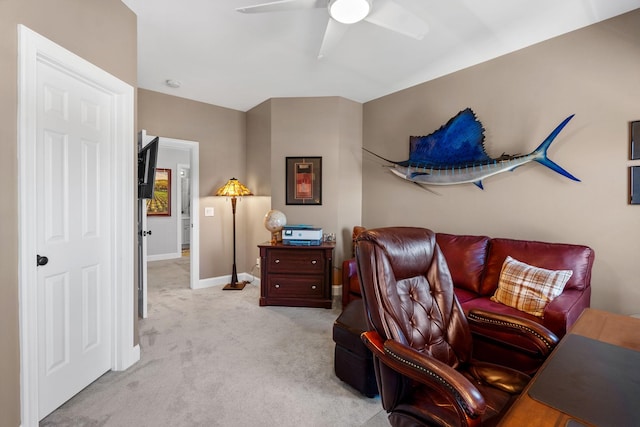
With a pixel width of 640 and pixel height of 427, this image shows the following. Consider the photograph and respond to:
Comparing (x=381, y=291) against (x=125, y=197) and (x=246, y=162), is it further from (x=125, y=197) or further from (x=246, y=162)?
(x=246, y=162)

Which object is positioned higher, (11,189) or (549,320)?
(11,189)

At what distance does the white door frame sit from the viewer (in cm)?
142

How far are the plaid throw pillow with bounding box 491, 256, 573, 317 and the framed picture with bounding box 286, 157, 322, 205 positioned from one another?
93.5 inches

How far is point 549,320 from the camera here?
1.73 meters

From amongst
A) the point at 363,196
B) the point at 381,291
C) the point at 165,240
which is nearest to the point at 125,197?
A: the point at 381,291

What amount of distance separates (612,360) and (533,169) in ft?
6.46

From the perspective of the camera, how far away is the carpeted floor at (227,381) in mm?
1671

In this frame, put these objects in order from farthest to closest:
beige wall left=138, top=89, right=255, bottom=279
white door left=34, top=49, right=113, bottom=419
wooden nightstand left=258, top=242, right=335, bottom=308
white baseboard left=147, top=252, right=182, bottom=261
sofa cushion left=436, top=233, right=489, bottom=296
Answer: white baseboard left=147, top=252, right=182, bottom=261
beige wall left=138, top=89, right=255, bottom=279
wooden nightstand left=258, top=242, right=335, bottom=308
sofa cushion left=436, top=233, right=489, bottom=296
white door left=34, top=49, right=113, bottom=419

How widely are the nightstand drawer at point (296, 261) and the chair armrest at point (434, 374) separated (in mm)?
2193

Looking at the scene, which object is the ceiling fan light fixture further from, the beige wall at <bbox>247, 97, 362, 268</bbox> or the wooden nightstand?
the wooden nightstand

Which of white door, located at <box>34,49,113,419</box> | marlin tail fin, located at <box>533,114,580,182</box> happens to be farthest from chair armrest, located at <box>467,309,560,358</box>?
white door, located at <box>34,49,113,419</box>

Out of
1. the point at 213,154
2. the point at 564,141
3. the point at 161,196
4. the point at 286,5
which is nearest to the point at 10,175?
the point at 286,5

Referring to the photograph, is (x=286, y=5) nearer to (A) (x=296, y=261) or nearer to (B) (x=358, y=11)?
(B) (x=358, y=11)

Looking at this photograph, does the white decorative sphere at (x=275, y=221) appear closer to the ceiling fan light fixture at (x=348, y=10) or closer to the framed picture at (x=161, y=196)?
the ceiling fan light fixture at (x=348, y=10)
